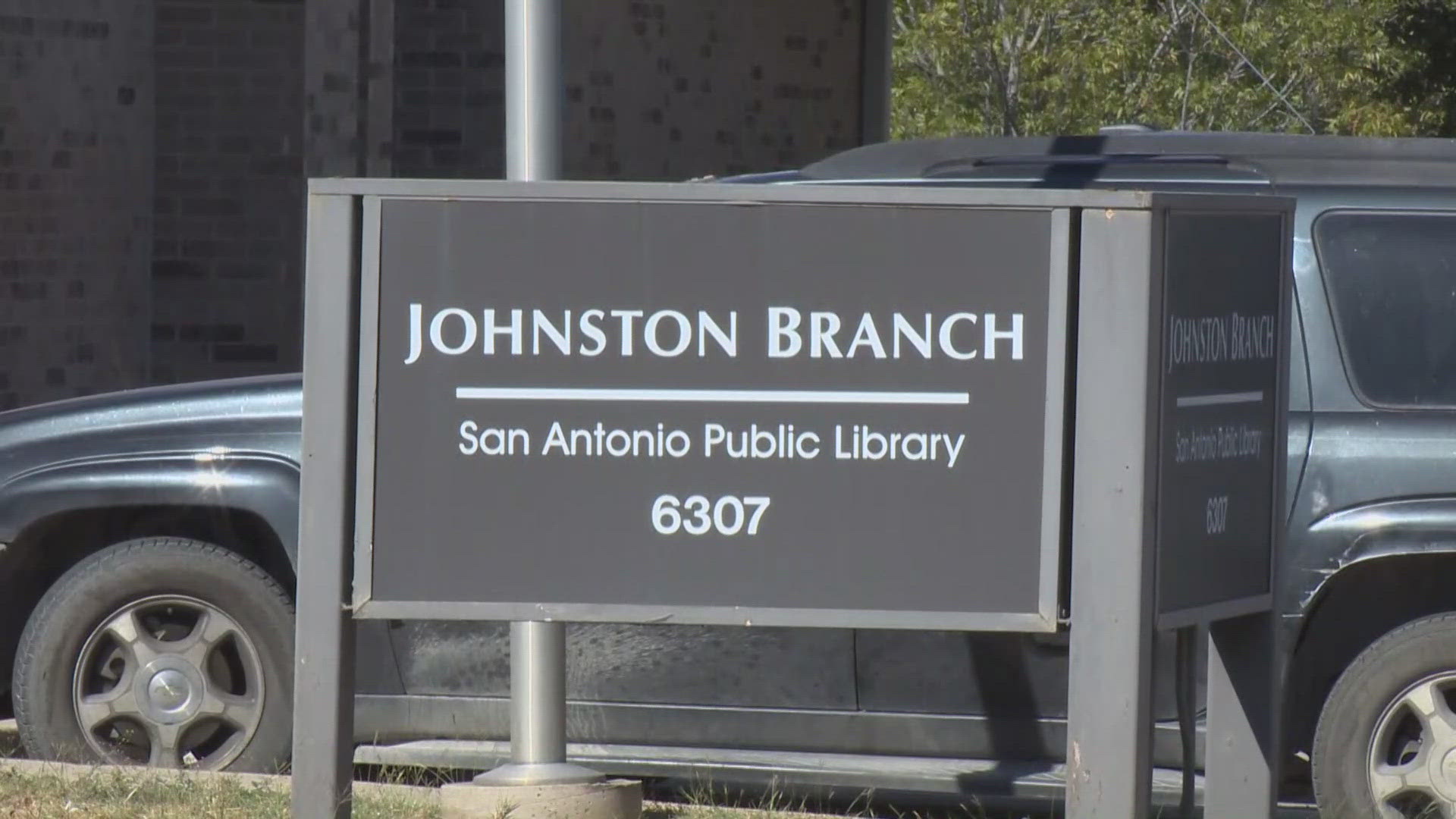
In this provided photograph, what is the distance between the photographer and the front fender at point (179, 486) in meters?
5.70

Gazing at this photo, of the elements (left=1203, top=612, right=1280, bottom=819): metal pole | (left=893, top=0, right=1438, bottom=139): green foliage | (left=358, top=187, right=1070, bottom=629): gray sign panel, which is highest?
(left=893, top=0, right=1438, bottom=139): green foliage

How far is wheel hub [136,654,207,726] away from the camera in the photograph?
18.8ft

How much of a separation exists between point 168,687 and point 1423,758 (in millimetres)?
3257

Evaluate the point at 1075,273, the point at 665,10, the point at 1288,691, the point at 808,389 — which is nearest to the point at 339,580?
the point at 808,389

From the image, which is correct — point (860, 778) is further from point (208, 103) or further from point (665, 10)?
point (665, 10)

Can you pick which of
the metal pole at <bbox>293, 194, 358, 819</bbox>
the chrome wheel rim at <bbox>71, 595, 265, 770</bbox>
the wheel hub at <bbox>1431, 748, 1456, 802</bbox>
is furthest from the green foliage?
the metal pole at <bbox>293, 194, 358, 819</bbox>

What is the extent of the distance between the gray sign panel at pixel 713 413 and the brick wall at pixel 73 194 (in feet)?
20.1

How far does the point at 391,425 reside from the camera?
13.8 ft

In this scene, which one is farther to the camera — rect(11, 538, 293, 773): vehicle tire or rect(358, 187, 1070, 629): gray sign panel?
rect(11, 538, 293, 773): vehicle tire

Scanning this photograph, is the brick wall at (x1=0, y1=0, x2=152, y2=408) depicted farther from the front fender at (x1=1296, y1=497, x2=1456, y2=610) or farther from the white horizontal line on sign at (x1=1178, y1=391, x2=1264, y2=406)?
the white horizontal line on sign at (x1=1178, y1=391, x2=1264, y2=406)

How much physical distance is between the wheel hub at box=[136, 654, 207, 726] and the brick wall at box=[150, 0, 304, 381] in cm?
538

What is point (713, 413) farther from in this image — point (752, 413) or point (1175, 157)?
point (1175, 157)

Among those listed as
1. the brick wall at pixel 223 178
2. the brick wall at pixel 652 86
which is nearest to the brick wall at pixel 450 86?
the brick wall at pixel 652 86

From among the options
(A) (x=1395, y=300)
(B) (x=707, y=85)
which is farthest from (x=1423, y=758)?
(B) (x=707, y=85)
